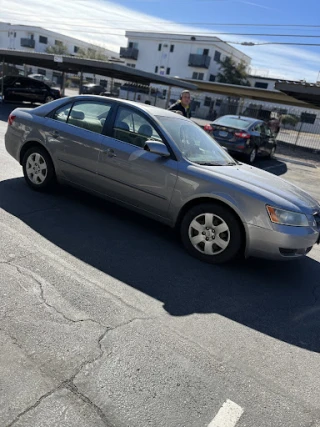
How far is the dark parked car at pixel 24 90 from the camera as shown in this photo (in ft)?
63.2

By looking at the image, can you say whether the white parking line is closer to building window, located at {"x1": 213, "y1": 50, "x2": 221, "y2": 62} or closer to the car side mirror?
the car side mirror

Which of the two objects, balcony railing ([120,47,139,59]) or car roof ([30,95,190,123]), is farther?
balcony railing ([120,47,139,59])

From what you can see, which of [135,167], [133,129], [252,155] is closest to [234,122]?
[252,155]

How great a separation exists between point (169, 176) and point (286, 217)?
53.9 inches

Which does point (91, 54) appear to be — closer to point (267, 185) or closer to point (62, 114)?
point (62, 114)

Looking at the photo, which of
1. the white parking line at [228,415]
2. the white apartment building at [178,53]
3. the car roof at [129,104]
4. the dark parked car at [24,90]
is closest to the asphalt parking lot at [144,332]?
the white parking line at [228,415]

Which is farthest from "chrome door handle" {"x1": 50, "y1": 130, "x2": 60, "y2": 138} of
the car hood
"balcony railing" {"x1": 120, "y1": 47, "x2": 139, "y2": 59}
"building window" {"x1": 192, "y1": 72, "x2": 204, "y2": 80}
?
"balcony railing" {"x1": 120, "y1": 47, "x2": 139, "y2": 59}

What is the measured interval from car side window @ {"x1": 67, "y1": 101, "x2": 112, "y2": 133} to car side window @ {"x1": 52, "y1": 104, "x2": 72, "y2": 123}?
0.07 m

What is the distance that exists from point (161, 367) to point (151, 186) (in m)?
2.37

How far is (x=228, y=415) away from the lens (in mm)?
2219

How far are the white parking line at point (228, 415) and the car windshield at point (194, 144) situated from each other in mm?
2808

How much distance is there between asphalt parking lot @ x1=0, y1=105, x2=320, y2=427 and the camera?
2201 mm

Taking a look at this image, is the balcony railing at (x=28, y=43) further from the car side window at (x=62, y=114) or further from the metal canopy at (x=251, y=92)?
the car side window at (x=62, y=114)

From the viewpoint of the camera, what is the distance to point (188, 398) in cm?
230
